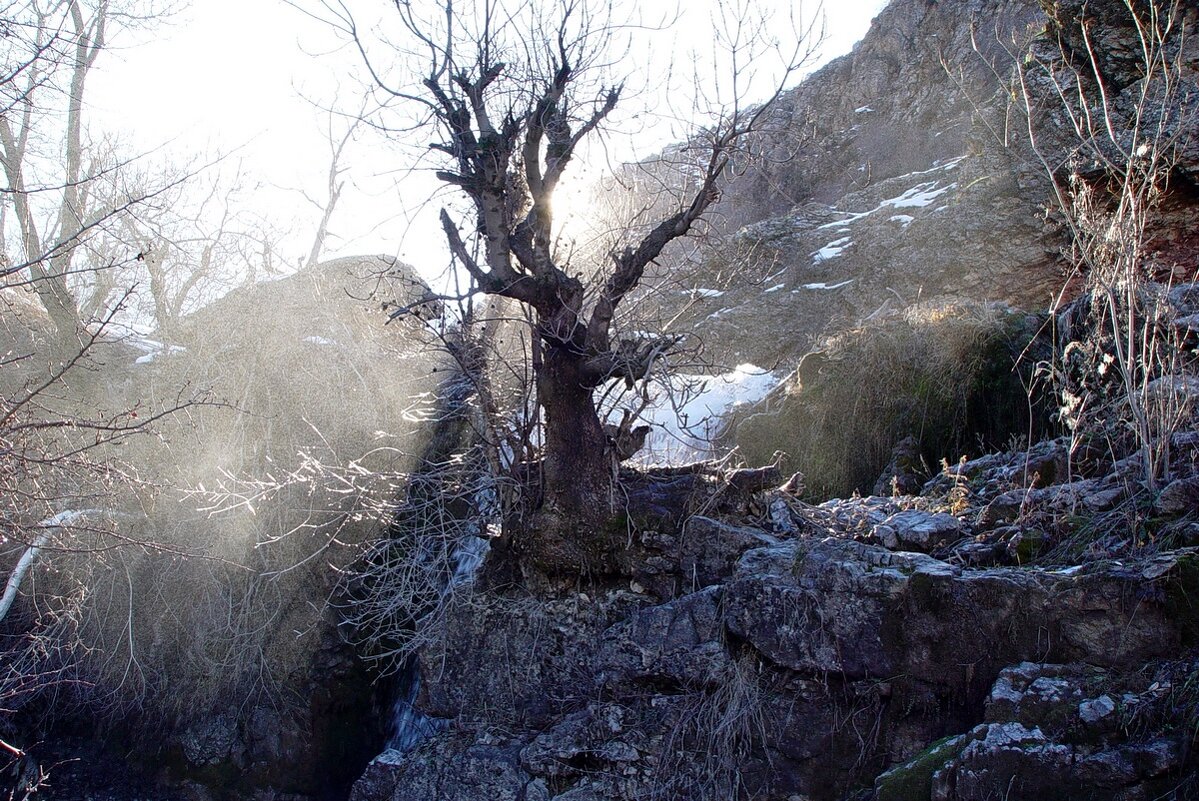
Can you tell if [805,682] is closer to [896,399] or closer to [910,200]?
[896,399]

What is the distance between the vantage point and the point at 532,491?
609 cm

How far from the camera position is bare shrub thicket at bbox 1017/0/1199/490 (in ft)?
15.5

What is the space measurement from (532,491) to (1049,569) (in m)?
3.19

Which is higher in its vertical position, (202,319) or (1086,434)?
(202,319)

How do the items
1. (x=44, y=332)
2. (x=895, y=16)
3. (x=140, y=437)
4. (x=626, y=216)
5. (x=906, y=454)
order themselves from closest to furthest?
(x=626, y=216)
(x=906, y=454)
(x=140, y=437)
(x=44, y=332)
(x=895, y=16)

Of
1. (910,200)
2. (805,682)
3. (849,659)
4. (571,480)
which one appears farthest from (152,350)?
(910,200)

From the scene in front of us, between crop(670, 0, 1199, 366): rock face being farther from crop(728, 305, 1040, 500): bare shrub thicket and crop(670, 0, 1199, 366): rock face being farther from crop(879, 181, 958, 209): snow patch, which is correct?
crop(728, 305, 1040, 500): bare shrub thicket

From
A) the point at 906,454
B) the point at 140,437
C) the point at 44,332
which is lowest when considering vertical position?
the point at 906,454

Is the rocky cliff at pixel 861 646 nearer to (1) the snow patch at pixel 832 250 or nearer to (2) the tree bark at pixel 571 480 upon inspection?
(2) the tree bark at pixel 571 480

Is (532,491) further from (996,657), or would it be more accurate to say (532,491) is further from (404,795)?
(996,657)

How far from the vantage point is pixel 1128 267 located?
486 cm

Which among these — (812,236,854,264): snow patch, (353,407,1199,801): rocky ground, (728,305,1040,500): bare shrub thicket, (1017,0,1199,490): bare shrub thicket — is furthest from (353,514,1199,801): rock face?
(812,236,854,264): snow patch

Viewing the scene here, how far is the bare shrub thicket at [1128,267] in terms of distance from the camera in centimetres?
471

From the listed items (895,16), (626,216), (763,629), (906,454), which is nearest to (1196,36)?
(906,454)
